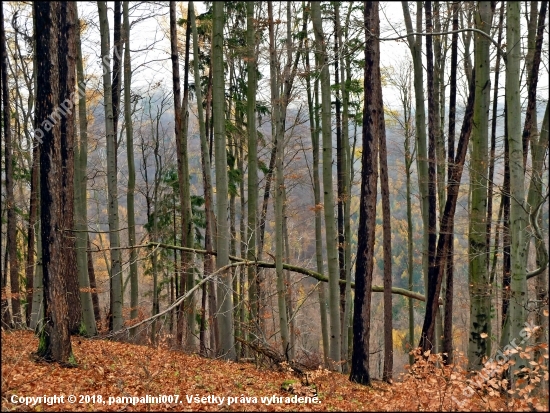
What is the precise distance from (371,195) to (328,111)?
2.57 metres

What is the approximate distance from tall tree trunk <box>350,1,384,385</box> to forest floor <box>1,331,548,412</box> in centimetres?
73

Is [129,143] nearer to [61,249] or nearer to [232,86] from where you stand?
[232,86]

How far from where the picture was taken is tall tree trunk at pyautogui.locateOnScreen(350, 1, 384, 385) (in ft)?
27.7

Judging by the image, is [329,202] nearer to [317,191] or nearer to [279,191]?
[279,191]

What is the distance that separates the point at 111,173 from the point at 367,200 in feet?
22.4

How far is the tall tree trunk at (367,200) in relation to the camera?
8.45 meters

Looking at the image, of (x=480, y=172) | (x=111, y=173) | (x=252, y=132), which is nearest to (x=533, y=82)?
(x=480, y=172)

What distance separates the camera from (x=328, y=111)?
10148mm

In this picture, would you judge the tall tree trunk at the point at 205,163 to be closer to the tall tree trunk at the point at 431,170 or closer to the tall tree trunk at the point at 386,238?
the tall tree trunk at the point at 386,238

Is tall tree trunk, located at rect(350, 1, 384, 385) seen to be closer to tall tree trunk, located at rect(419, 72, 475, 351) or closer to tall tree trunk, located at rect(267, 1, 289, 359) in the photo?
tall tree trunk, located at rect(419, 72, 475, 351)

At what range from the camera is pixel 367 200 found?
8.62m

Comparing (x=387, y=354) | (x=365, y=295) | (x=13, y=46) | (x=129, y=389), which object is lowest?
(x=387, y=354)

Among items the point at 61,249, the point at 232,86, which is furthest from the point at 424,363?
the point at 232,86

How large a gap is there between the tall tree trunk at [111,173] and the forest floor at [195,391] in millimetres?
3687
